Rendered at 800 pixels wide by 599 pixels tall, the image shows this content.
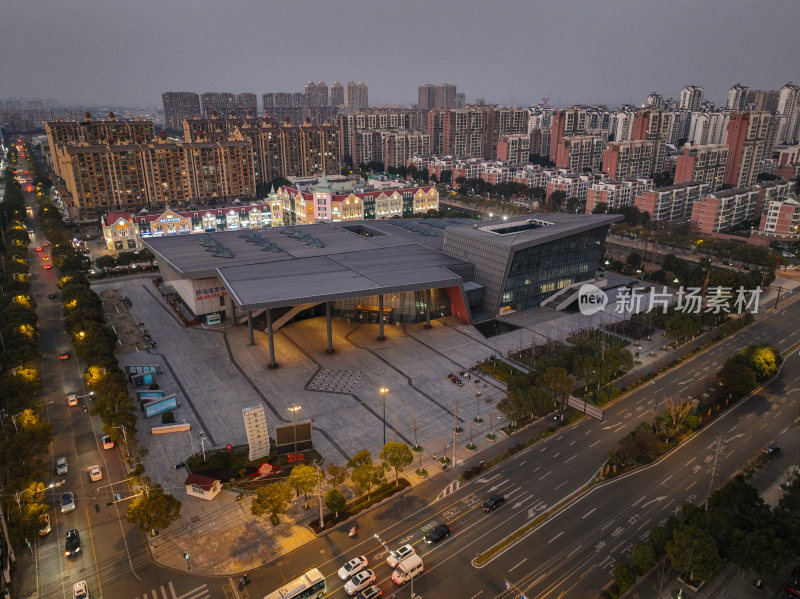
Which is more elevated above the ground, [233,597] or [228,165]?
[228,165]

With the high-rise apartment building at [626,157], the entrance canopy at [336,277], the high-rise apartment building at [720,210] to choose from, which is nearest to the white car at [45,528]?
the entrance canopy at [336,277]

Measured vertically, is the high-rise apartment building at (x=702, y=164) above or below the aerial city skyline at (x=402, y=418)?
above

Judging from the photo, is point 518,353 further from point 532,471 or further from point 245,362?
point 245,362

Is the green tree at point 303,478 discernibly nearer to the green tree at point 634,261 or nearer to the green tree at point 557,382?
the green tree at point 557,382

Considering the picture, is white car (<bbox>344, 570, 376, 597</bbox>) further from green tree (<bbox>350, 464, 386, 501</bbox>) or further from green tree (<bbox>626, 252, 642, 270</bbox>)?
green tree (<bbox>626, 252, 642, 270</bbox>)

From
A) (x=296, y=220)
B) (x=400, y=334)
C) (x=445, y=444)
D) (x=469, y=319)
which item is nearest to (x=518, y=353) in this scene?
(x=469, y=319)

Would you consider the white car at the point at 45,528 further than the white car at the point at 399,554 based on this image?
Yes

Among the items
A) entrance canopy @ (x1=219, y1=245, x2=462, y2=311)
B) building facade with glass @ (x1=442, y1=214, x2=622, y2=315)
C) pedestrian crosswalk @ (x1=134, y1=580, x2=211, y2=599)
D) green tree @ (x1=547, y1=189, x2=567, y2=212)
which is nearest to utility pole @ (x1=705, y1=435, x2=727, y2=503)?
building facade with glass @ (x1=442, y1=214, x2=622, y2=315)
